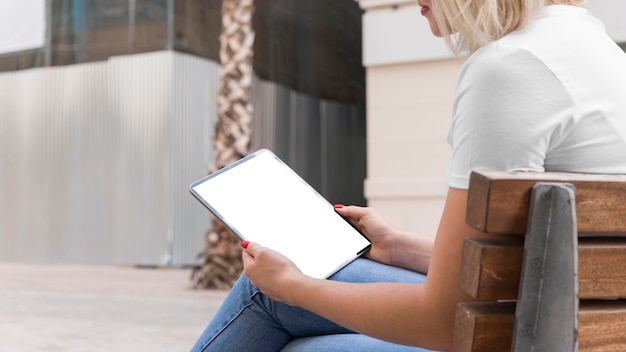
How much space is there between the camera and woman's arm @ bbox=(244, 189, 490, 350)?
1.13 meters

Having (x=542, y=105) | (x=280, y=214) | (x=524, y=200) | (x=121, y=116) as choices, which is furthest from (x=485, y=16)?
(x=121, y=116)

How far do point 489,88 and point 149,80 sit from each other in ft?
38.1

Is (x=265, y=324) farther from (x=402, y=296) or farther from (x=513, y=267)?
(x=513, y=267)

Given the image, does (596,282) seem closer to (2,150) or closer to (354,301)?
(354,301)

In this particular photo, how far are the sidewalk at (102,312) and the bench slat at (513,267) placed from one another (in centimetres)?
386

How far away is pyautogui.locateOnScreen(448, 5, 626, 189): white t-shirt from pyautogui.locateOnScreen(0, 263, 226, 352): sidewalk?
3827 mm

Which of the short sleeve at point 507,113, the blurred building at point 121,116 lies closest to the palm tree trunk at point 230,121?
the blurred building at point 121,116

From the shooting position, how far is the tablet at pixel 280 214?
1.67m

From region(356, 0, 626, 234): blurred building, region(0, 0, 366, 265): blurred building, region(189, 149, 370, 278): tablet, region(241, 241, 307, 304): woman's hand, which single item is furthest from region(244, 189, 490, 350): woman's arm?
region(0, 0, 366, 265): blurred building

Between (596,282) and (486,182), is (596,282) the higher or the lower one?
the lower one

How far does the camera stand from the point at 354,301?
1283mm

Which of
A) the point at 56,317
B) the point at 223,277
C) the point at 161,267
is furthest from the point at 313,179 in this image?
the point at 56,317

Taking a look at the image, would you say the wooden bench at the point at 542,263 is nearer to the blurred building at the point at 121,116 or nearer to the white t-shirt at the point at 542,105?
the white t-shirt at the point at 542,105

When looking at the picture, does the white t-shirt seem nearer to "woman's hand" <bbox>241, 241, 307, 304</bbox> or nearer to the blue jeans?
"woman's hand" <bbox>241, 241, 307, 304</bbox>
